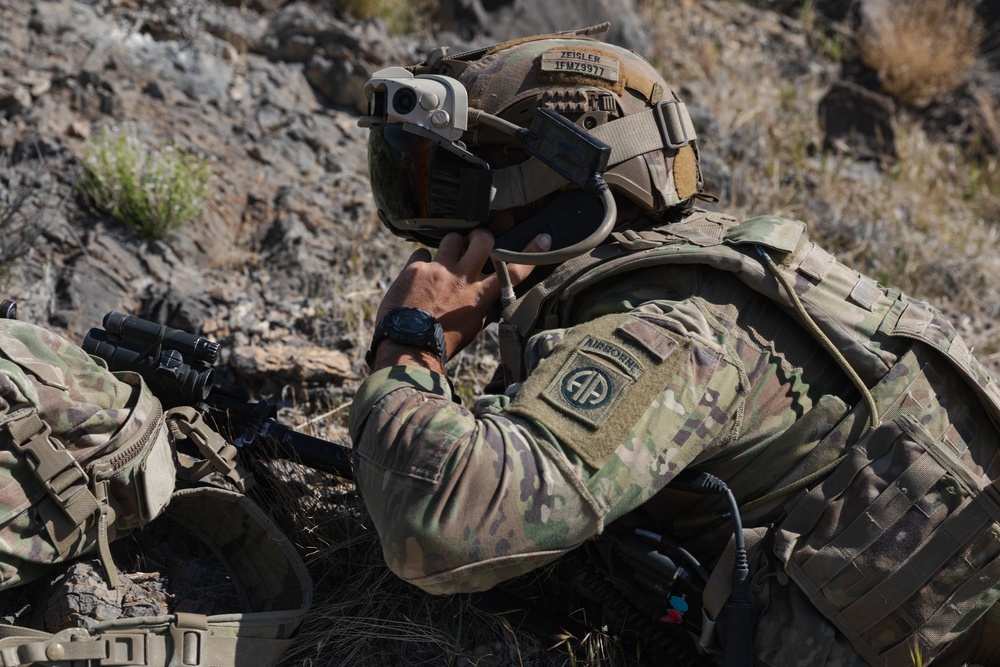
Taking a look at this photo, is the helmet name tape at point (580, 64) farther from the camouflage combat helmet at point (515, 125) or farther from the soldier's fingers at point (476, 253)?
the soldier's fingers at point (476, 253)

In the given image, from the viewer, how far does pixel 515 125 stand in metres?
2.56

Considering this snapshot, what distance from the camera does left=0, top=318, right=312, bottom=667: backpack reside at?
7.57 ft

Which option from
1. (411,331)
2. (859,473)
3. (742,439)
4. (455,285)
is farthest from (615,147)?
(859,473)

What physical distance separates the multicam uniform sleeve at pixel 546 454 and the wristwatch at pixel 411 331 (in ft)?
0.90

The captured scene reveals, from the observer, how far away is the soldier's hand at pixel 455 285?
2510mm

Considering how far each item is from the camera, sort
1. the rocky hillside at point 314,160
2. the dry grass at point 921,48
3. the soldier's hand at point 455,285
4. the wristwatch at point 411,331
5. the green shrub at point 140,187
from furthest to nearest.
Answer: the dry grass at point 921,48 < the green shrub at point 140,187 < the rocky hillside at point 314,160 < the soldier's hand at point 455,285 < the wristwatch at point 411,331

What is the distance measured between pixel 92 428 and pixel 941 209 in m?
5.57

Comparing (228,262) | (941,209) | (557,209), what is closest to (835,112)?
(941,209)

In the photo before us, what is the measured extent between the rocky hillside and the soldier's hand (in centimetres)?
83

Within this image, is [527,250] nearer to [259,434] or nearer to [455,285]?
[455,285]

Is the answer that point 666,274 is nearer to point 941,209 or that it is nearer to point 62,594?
point 62,594

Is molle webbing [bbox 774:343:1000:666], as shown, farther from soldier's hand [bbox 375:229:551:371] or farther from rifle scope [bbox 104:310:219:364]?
rifle scope [bbox 104:310:219:364]

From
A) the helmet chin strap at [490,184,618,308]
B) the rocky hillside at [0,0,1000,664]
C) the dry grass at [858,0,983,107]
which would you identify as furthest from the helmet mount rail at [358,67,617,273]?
the dry grass at [858,0,983,107]

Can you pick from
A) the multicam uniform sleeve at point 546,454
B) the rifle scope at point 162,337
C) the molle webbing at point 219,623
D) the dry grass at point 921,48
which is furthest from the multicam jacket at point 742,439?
the dry grass at point 921,48
